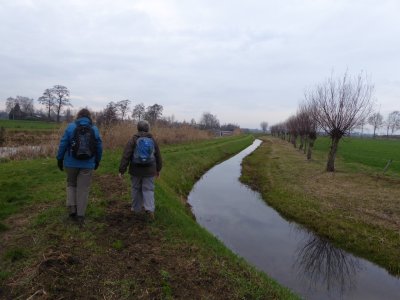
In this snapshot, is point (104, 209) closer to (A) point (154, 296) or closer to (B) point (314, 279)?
(A) point (154, 296)

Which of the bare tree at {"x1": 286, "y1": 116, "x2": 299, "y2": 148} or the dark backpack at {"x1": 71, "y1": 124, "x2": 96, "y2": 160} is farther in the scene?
the bare tree at {"x1": 286, "y1": 116, "x2": 299, "y2": 148}

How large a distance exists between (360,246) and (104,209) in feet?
23.3

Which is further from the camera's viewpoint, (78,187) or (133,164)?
(133,164)

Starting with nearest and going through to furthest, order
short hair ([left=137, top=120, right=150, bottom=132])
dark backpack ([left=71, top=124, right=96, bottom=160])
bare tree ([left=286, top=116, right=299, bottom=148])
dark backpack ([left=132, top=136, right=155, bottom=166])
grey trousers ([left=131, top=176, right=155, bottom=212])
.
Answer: dark backpack ([left=71, top=124, right=96, bottom=160]), dark backpack ([left=132, top=136, right=155, bottom=166]), short hair ([left=137, top=120, right=150, bottom=132]), grey trousers ([left=131, top=176, right=155, bottom=212]), bare tree ([left=286, top=116, right=299, bottom=148])

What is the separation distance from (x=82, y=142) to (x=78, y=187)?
974mm

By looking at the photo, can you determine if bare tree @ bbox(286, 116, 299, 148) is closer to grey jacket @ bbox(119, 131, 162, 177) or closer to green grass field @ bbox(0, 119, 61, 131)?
green grass field @ bbox(0, 119, 61, 131)

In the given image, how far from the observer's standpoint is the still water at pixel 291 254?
7.17 meters

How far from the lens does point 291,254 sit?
29.0 feet

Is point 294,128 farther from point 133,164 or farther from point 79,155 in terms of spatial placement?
point 79,155

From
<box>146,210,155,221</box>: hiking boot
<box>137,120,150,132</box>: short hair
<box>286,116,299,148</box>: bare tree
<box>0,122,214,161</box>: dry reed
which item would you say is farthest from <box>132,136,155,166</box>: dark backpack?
<box>286,116,299,148</box>: bare tree

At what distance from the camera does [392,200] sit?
12.6m

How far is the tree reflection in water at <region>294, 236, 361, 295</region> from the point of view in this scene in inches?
291

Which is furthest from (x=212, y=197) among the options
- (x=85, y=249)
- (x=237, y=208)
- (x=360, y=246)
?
(x=85, y=249)

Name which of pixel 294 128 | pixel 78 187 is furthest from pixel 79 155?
pixel 294 128
